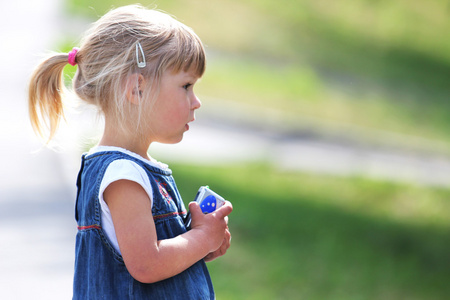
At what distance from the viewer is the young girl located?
1855 millimetres

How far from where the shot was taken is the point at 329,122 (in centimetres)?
1068

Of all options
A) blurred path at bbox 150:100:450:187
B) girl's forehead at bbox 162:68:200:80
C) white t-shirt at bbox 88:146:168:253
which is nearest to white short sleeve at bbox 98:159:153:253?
white t-shirt at bbox 88:146:168:253

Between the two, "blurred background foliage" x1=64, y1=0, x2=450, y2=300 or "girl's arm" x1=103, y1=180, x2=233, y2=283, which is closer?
"girl's arm" x1=103, y1=180, x2=233, y2=283

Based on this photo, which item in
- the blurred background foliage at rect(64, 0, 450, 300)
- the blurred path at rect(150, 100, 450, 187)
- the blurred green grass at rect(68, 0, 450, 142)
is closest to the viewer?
the blurred background foliage at rect(64, 0, 450, 300)

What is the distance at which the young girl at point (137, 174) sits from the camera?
6.09 ft

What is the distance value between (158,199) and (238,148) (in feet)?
22.2

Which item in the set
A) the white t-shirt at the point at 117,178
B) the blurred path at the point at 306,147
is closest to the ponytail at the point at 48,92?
the white t-shirt at the point at 117,178

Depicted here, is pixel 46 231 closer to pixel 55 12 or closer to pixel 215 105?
pixel 215 105

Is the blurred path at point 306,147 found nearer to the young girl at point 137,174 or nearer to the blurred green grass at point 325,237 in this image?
the blurred green grass at point 325,237

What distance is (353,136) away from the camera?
10203mm

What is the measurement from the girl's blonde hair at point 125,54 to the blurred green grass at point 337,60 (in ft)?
21.4

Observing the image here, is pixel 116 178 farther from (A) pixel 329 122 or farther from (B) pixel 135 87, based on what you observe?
(A) pixel 329 122

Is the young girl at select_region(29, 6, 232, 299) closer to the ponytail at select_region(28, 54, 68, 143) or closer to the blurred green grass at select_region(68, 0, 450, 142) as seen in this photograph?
the ponytail at select_region(28, 54, 68, 143)

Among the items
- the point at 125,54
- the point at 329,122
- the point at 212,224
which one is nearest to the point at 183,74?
the point at 125,54
